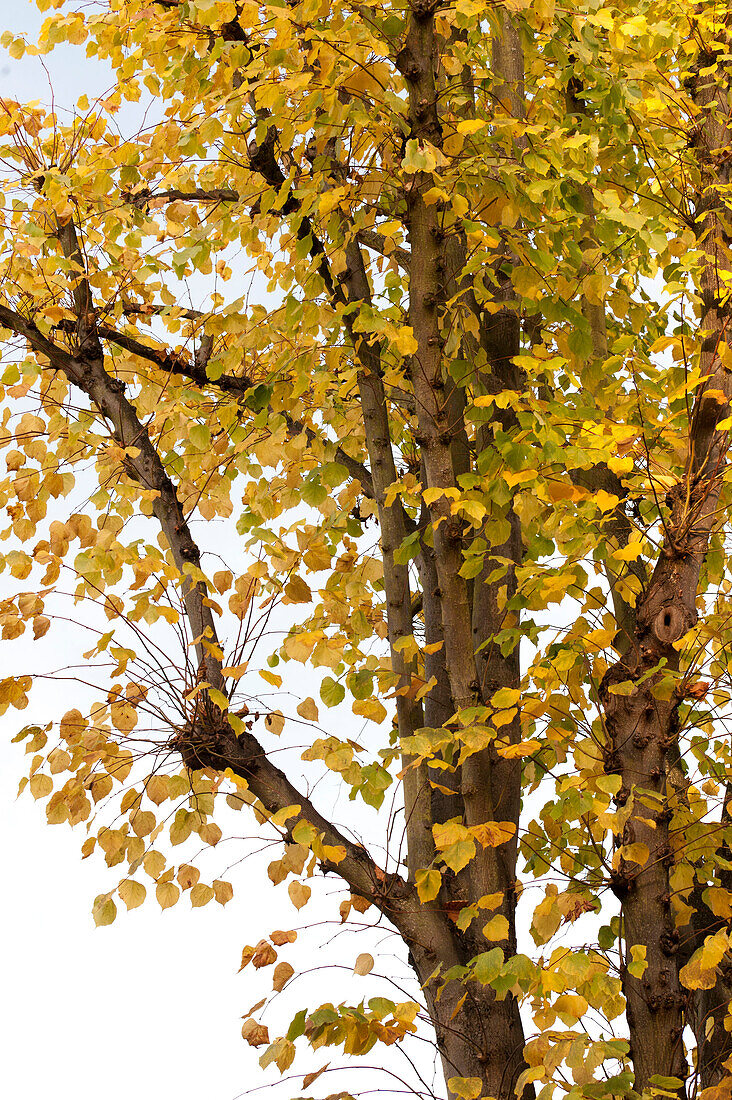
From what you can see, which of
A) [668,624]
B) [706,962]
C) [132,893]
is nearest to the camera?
[706,962]

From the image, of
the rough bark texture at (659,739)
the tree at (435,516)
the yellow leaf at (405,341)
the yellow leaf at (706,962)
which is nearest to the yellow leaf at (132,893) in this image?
the tree at (435,516)

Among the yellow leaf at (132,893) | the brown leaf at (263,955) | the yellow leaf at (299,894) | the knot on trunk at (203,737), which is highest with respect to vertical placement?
the knot on trunk at (203,737)

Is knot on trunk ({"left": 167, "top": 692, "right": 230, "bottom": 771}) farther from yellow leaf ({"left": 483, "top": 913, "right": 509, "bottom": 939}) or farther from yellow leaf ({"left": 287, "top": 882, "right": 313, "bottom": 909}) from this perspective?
yellow leaf ({"left": 483, "top": 913, "right": 509, "bottom": 939})

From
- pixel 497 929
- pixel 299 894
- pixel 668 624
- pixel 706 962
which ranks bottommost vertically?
pixel 706 962

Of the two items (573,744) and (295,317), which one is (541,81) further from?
(573,744)

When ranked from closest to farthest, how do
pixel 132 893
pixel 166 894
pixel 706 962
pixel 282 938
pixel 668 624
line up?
pixel 706 962 → pixel 282 938 → pixel 132 893 → pixel 166 894 → pixel 668 624

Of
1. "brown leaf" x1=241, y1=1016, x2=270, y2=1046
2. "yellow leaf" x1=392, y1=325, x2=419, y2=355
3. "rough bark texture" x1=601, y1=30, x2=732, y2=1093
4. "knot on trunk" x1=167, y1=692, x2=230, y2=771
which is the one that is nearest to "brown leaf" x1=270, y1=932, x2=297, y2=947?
"brown leaf" x1=241, y1=1016, x2=270, y2=1046

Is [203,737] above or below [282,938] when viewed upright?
above

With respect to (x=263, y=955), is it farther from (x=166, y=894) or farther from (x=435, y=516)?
(x=435, y=516)

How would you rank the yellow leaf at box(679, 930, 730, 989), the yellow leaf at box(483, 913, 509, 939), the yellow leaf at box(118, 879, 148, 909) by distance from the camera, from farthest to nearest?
the yellow leaf at box(118, 879, 148, 909)
the yellow leaf at box(483, 913, 509, 939)
the yellow leaf at box(679, 930, 730, 989)

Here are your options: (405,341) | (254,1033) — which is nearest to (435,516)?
(405,341)

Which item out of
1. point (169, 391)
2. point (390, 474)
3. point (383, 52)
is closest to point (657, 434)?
point (390, 474)

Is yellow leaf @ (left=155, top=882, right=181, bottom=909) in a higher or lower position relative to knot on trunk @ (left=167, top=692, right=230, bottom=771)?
lower

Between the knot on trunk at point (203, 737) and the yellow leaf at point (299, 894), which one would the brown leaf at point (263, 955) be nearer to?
the yellow leaf at point (299, 894)
